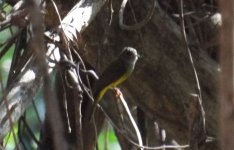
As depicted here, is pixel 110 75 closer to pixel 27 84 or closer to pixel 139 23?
pixel 139 23

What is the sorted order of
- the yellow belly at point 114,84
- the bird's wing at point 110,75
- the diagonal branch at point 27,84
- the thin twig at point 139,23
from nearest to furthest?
the diagonal branch at point 27,84 < the thin twig at point 139,23 < the bird's wing at point 110,75 < the yellow belly at point 114,84

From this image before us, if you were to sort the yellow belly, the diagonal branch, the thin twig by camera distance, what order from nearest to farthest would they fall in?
the diagonal branch
the thin twig
the yellow belly

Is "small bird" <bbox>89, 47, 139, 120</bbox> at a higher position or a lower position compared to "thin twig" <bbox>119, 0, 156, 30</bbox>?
lower

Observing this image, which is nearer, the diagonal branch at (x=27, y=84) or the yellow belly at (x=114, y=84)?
the diagonal branch at (x=27, y=84)

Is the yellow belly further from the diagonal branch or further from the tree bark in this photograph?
the diagonal branch

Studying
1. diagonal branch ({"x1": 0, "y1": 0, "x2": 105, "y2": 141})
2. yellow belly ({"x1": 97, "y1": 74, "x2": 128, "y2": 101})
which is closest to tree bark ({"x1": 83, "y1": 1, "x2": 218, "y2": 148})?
yellow belly ({"x1": 97, "y1": 74, "x2": 128, "y2": 101})

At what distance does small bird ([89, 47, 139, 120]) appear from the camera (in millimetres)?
2625

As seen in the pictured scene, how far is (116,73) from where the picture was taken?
9.03 ft

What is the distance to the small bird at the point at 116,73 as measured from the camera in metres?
2.62

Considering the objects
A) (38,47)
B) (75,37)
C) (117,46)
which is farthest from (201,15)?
(38,47)

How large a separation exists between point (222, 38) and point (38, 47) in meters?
0.25

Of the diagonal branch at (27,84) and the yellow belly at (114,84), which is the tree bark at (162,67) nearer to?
the yellow belly at (114,84)

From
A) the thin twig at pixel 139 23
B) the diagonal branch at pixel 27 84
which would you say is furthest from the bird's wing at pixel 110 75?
→ the diagonal branch at pixel 27 84

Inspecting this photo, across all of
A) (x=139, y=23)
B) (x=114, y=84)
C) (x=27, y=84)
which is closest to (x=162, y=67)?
(x=139, y=23)
